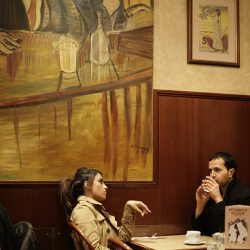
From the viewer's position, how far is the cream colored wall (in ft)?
12.3

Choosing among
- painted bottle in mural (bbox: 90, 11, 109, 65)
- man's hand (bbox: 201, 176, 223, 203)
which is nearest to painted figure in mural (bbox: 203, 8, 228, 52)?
painted bottle in mural (bbox: 90, 11, 109, 65)

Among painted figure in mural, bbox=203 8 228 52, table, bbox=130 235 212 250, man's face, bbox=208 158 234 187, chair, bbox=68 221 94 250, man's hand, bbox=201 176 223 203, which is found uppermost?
painted figure in mural, bbox=203 8 228 52

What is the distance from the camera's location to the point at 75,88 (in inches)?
137

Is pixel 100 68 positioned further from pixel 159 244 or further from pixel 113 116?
pixel 159 244

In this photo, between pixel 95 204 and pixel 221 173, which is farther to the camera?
pixel 221 173

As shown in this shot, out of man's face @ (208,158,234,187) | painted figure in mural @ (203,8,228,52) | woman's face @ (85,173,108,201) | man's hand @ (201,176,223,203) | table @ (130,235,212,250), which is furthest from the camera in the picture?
painted figure in mural @ (203,8,228,52)

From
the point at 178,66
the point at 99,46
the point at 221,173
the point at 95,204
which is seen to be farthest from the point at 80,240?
the point at 178,66

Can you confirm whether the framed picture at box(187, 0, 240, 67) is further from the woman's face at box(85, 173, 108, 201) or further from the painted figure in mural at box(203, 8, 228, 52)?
the woman's face at box(85, 173, 108, 201)

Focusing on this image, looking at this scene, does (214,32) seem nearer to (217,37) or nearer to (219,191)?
(217,37)

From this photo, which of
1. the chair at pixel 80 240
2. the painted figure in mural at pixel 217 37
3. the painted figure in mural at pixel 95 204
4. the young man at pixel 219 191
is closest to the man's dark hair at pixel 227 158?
the young man at pixel 219 191

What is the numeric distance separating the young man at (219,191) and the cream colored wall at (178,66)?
0.66 metres

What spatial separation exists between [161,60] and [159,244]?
1.52m

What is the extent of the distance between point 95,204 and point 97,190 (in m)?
0.11

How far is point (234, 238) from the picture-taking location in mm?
2537
